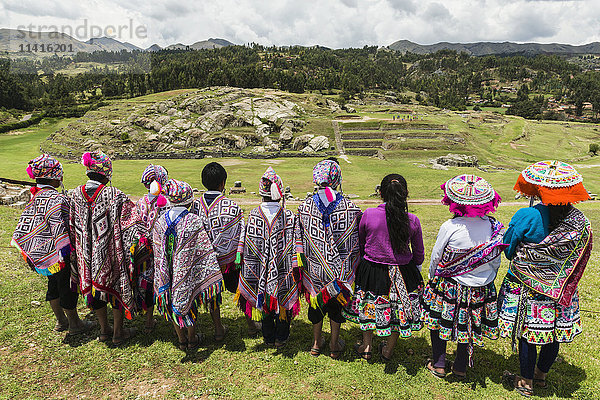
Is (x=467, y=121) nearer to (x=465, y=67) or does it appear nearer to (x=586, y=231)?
(x=586, y=231)

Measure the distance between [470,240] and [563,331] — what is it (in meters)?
1.35

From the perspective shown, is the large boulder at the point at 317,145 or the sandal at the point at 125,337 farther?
the large boulder at the point at 317,145

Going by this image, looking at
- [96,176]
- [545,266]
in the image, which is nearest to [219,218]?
[96,176]

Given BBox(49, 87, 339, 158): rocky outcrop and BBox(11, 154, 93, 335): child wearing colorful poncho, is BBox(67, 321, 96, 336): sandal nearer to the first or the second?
BBox(11, 154, 93, 335): child wearing colorful poncho

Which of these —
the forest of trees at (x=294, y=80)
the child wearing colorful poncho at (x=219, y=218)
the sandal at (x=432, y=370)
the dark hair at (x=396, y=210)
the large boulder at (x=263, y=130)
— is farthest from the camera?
the forest of trees at (x=294, y=80)

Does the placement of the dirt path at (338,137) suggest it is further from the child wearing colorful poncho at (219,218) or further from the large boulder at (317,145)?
the child wearing colorful poncho at (219,218)

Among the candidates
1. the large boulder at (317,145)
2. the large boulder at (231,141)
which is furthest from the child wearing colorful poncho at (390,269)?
the large boulder at (231,141)

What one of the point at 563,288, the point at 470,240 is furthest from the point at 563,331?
the point at 470,240

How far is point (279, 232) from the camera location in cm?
428

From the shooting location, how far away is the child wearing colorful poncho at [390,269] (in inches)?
153

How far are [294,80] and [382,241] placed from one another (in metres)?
100

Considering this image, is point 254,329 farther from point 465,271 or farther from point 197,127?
point 197,127

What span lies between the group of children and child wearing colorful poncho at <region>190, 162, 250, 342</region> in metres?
0.02

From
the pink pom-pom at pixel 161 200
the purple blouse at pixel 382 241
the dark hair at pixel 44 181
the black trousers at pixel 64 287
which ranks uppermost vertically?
the dark hair at pixel 44 181
